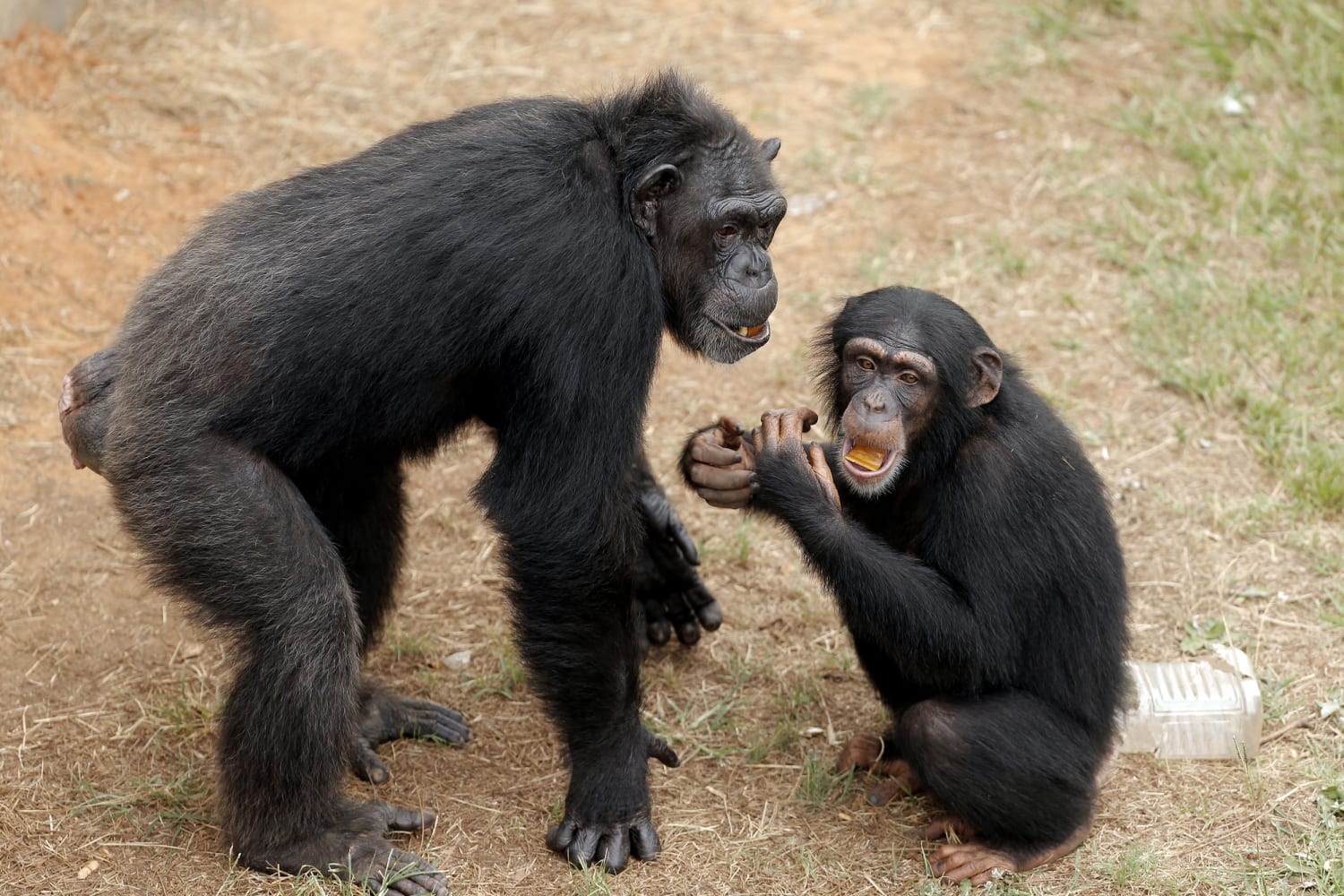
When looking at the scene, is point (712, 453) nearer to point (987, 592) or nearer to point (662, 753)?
point (987, 592)

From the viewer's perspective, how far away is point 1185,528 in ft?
28.5

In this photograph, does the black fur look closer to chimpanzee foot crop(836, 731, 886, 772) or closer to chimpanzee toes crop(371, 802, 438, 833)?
chimpanzee foot crop(836, 731, 886, 772)

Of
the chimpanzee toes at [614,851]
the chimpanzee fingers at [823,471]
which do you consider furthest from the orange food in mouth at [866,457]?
the chimpanzee toes at [614,851]

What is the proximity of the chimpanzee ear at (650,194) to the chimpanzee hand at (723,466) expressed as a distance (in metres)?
1.00

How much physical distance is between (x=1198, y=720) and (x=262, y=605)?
15.3ft

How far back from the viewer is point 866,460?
21.0ft

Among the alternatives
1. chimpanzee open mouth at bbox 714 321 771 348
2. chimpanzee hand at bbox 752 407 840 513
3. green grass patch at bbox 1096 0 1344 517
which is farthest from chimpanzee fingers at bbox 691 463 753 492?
green grass patch at bbox 1096 0 1344 517

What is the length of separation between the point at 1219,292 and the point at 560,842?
6.85 m

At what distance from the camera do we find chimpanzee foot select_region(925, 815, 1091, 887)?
6312 mm

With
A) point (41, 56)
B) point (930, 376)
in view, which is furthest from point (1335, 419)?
point (41, 56)

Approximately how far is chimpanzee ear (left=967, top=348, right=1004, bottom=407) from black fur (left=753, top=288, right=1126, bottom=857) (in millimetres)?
36

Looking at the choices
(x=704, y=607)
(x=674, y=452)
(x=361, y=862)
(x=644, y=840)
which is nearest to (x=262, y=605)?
(x=361, y=862)

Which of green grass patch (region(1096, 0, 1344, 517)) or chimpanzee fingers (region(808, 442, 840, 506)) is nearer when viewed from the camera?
chimpanzee fingers (region(808, 442, 840, 506))

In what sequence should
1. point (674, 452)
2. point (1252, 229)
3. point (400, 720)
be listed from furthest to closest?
point (1252, 229) → point (674, 452) → point (400, 720)
